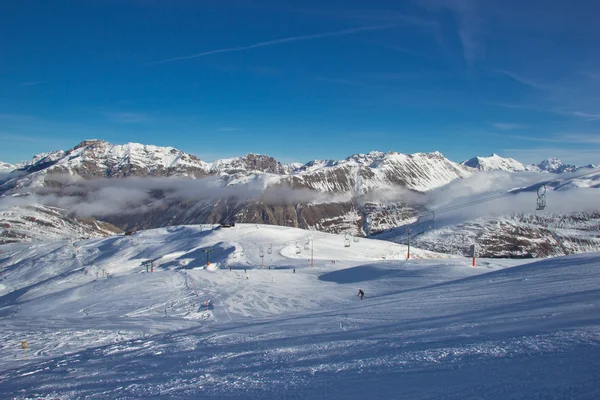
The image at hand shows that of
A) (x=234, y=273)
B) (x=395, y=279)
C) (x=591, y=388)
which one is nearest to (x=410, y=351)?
(x=591, y=388)

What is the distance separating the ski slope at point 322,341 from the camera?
32.2 feet

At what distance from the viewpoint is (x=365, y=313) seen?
22.1 m

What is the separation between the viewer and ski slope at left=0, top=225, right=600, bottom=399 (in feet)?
32.2

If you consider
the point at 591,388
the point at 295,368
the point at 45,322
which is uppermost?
the point at 591,388

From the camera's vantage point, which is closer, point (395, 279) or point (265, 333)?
point (265, 333)

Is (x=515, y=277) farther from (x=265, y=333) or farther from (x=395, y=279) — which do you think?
(x=265, y=333)

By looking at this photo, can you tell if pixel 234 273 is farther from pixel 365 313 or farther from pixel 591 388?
pixel 591 388

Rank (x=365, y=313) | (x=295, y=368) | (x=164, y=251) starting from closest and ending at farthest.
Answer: (x=295, y=368) < (x=365, y=313) < (x=164, y=251)

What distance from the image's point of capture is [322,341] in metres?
15.8

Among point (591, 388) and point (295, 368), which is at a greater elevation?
point (591, 388)

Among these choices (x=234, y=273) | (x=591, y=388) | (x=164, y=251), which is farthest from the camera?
(x=164, y=251)

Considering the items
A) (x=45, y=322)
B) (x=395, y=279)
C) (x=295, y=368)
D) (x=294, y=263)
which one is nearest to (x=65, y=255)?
(x=294, y=263)

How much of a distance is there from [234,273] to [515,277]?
3712cm

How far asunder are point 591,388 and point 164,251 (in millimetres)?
101105
